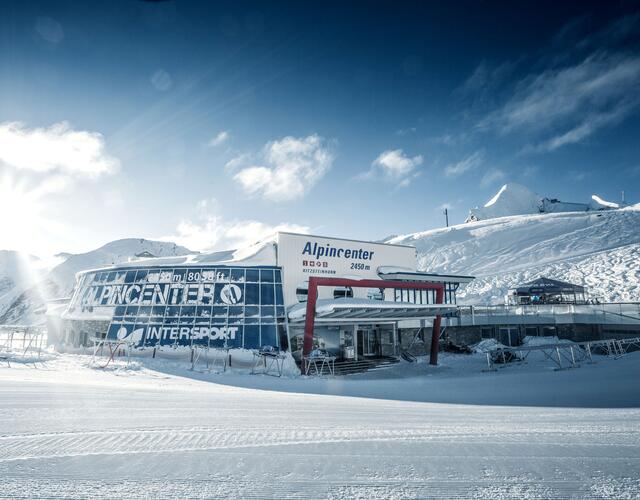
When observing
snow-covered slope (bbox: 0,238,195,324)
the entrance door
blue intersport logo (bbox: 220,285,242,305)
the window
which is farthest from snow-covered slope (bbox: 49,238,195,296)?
blue intersport logo (bbox: 220,285,242,305)

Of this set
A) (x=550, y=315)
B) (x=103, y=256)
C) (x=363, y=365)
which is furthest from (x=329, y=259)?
(x=103, y=256)

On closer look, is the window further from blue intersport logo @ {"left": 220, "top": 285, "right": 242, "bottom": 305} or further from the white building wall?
blue intersport logo @ {"left": 220, "top": 285, "right": 242, "bottom": 305}

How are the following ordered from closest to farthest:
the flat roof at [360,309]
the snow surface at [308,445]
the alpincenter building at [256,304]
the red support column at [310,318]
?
1. the snow surface at [308,445]
2. the flat roof at [360,309]
3. the red support column at [310,318]
4. the alpincenter building at [256,304]

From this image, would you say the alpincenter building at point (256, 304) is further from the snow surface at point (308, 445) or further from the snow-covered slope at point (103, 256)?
the snow-covered slope at point (103, 256)

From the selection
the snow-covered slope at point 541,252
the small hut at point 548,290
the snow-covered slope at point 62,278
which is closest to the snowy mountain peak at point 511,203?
the snow-covered slope at point 541,252

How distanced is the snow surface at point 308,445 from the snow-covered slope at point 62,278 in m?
92.2

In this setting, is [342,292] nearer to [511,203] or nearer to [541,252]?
[541,252]

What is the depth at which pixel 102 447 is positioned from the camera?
548 cm

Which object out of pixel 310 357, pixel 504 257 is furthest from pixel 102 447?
pixel 504 257

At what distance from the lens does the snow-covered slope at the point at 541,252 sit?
207ft

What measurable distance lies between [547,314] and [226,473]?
117ft

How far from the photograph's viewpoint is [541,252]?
81750 millimetres

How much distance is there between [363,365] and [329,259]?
819 cm

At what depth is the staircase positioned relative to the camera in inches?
941
